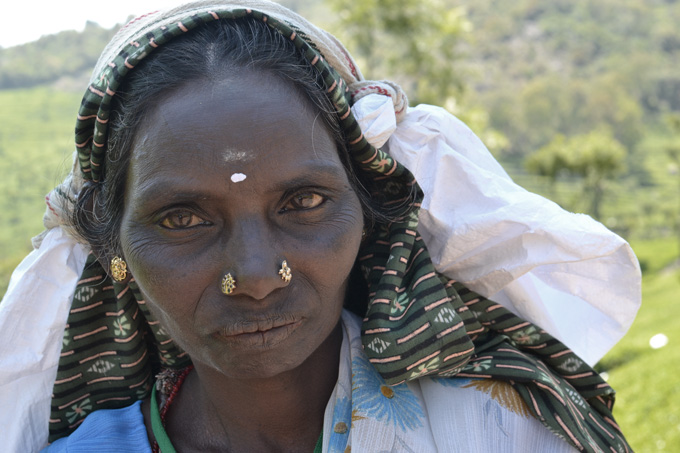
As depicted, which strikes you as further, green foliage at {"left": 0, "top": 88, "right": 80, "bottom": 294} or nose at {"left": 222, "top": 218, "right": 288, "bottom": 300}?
green foliage at {"left": 0, "top": 88, "right": 80, "bottom": 294}

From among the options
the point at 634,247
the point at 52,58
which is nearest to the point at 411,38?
the point at 634,247

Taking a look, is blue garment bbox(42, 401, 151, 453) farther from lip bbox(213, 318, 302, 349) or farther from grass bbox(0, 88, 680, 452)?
grass bbox(0, 88, 680, 452)

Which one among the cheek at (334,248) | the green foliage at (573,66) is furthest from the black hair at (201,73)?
the green foliage at (573,66)

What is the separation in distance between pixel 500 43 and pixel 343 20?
80736mm

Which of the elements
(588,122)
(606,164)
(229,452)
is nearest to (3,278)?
(229,452)

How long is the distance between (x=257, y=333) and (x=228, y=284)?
0.14m

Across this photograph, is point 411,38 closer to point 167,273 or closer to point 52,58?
point 167,273

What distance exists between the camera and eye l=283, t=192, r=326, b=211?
4.94 ft

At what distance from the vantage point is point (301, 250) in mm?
1471

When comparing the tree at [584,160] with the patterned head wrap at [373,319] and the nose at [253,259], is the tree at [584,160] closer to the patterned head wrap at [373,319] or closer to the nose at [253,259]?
the patterned head wrap at [373,319]

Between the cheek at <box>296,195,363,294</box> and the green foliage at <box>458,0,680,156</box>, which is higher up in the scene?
the cheek at <box>296,195,363,294</box>

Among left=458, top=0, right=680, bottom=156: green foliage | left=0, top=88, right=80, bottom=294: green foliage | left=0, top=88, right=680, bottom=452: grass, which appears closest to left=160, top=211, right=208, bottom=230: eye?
left=0, top=88, right=680, bottom=452: grass

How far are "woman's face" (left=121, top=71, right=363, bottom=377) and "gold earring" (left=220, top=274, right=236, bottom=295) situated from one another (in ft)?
0.05

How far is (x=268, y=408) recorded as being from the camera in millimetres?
1750
